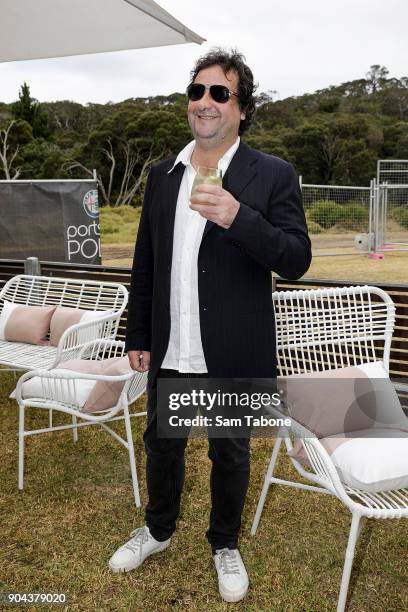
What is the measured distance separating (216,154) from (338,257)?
47.9 feet

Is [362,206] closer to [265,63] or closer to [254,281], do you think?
[254,281]

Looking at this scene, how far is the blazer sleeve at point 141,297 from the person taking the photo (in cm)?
222

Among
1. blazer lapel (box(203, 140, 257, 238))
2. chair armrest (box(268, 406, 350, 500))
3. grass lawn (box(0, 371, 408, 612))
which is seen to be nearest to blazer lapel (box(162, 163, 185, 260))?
blazer lapel (box(203, 140, 257, 238))

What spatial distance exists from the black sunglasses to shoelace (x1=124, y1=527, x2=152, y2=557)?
5.79ft

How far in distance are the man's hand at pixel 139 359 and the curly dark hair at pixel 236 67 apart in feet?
3.32

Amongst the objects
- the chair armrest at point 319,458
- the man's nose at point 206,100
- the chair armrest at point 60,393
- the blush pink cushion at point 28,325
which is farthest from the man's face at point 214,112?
the blush pink cushion at point 28,325

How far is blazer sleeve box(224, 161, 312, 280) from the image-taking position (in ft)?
5.47

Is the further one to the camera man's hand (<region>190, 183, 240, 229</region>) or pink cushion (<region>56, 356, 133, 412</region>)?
pink cushion (<region>56, 356, 133, 412</region>)

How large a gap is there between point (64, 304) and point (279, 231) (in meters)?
3.12

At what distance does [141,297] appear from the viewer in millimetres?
2254

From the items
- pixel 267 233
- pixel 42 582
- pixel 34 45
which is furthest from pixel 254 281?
pixel 34 45

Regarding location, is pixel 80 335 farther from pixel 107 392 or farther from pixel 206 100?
pixel 206 100

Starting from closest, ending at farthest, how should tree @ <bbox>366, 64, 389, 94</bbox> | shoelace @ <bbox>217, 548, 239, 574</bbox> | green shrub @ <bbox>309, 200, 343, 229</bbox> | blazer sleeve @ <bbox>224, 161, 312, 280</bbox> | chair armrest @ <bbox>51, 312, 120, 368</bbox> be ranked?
1. blazer sleeve @ <bbox>224, 161, 312, 280</bbox>
2. shoelace @ <bbox>217, 548, 239, 574</bbox>
3. chair armrest @ <bbox>51, 312, 120, 368</bbox>
4. green shrub @ <bbox>309, 200, 343, 229</bbox>
5. tree @ <bbox>366, 64, 389, 94</bbox>

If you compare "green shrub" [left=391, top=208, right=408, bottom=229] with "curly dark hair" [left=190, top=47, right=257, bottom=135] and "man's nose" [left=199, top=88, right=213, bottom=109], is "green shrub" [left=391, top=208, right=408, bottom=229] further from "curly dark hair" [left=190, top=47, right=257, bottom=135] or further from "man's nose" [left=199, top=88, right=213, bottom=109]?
"man's nose" [left=199, top=88, right=213, bottom=109]
